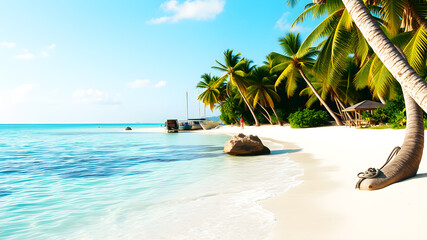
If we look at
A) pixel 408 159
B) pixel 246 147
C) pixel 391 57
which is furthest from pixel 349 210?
pixel 246 147

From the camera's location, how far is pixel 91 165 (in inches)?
442

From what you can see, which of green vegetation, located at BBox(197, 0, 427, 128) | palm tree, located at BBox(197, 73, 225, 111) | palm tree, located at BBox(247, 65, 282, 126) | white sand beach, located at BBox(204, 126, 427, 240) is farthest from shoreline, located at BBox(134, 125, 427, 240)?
palm tree, located at BBox(197, 73, 225, 111)

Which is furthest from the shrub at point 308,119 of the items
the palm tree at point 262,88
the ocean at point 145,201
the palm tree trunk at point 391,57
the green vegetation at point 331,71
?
the palm tree trunk at point 391,57

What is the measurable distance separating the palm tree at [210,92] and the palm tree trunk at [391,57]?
4259 centimetres

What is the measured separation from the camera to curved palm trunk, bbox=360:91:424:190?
480 cm

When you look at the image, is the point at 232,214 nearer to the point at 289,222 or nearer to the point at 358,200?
the point at 289,222

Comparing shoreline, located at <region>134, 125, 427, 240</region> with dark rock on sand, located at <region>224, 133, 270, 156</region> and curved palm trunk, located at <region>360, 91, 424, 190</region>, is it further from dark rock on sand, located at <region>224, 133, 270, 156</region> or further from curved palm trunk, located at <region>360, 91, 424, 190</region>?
dark rock on sand, located at <region>224, 133, 270, 156</region>

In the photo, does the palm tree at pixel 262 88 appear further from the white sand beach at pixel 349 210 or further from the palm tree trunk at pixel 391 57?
the palm tree trunk at pixel 391 57

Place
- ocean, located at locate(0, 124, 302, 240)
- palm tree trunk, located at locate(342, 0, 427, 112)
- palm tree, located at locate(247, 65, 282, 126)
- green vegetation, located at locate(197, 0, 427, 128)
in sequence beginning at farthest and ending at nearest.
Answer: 1. palm tree, located at locate(247, 65, 282, 126)
2. green vegetation, located at locate(197, 0, 427, 128)
3. ocean, located at locate(0, 124, 302, 240)
4. palm tree trunk, located at locate(342, 0, 427, 112)

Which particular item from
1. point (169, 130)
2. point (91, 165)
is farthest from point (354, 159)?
point (169, 130)

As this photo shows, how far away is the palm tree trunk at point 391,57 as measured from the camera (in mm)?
3449

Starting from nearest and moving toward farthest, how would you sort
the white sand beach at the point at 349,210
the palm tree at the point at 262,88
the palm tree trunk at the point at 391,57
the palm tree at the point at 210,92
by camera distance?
the white sand beach at the point at 349,210 < the palm tree trunk at the point at 391,57 < the palm tree at the point at 262,88 < the palm tree at the point at 210,92

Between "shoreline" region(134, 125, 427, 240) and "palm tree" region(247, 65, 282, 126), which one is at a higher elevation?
"palm tree" region(247, 65, 282, 126)

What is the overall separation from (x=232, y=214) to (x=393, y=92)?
67.2 feet
